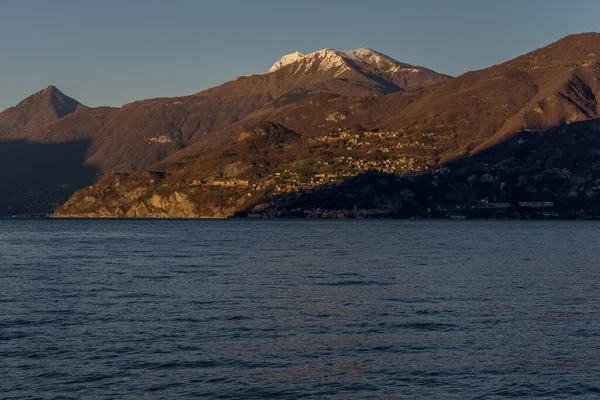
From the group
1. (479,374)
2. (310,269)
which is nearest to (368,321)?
(479,374)

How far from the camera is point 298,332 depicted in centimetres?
6047

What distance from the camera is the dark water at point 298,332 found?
46.0 meters

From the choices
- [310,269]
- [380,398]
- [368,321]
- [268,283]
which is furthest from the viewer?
[310,269]

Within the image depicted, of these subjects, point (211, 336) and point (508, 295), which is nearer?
point (211, 336)

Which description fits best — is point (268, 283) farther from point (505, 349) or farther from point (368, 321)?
point (505, 349)

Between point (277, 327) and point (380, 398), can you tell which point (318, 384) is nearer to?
point (380, 398)

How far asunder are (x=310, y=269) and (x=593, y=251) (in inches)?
2884

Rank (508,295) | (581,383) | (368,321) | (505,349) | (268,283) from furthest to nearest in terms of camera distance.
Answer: (268,283) < (508,295) < (368,321) < (505,349) < (581,383)

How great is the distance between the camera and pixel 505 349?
182 ft

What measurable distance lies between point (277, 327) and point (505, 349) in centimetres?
1754

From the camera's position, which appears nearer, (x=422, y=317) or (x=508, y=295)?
(x=422, y=317)

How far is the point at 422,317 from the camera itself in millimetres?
67188

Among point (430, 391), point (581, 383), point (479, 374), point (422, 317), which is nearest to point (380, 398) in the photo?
point (430, 391)

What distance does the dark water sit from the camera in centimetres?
4600
